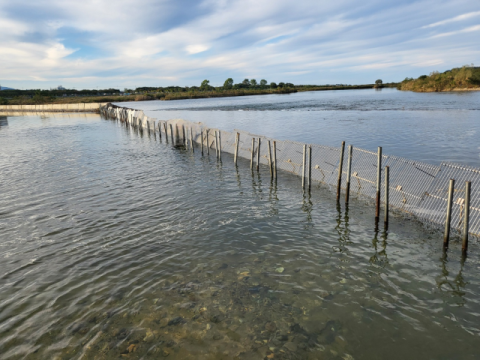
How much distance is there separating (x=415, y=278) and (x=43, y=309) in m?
9.81

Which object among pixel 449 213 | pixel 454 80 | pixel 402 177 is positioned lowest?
pixel 449 213

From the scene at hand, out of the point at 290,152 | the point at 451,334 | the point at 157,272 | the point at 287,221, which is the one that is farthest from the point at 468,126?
the point at 157,272

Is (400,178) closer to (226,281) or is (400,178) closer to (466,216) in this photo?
(466,216)

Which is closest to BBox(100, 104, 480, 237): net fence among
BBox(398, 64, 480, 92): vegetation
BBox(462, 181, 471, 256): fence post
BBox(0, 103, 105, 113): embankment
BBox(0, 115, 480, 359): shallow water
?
BBox(0, 115, 480, 359): shallow water

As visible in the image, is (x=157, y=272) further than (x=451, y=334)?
Yes

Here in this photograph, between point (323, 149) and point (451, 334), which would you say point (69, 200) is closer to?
point (323, 149)

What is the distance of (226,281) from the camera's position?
29.0 feet

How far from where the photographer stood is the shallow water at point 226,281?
6.68m

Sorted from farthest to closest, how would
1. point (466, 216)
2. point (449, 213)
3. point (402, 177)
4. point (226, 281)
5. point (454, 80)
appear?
point (454, 80) → point (402, 177) → point (449, 213) → point (466, 216) → point (226, 281)

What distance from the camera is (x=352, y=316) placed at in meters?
7.39

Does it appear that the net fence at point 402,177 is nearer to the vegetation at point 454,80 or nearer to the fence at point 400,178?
the fence at point 400,178

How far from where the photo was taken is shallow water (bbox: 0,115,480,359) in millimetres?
6680

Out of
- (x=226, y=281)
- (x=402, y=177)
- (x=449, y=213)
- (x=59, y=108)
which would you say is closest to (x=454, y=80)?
(x=402, y=177)

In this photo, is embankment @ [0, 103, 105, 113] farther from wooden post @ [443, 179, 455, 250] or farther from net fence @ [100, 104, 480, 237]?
wooden post @ [443, 179, 455, 250]
